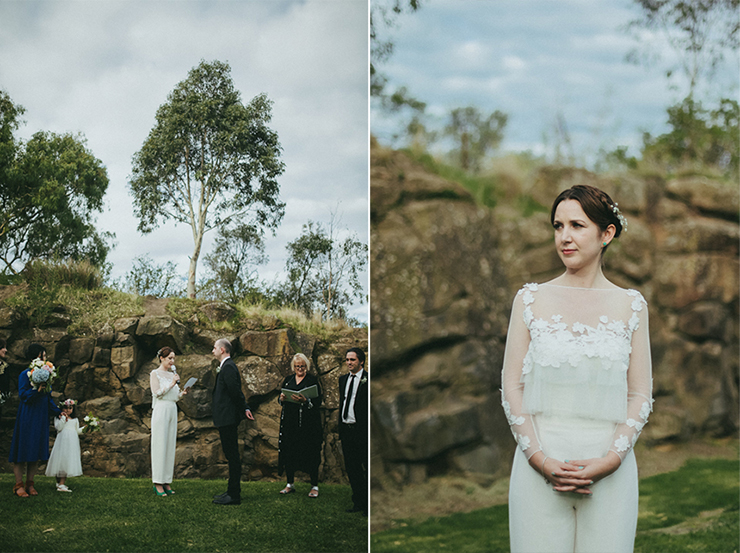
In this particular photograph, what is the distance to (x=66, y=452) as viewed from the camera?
3.19 metres

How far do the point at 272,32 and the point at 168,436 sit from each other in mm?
2435

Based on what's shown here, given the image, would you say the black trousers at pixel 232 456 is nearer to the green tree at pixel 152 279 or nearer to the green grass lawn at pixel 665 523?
the green tree at pixel 152 279

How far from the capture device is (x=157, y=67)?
3502 millimetres

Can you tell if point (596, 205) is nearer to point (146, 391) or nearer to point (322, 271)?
point (322, 271)

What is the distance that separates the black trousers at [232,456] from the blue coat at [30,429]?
35.9 inches

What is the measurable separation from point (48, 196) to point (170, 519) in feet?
6.33

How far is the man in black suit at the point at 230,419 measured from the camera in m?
3.29

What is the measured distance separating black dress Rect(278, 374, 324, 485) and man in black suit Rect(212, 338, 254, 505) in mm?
214

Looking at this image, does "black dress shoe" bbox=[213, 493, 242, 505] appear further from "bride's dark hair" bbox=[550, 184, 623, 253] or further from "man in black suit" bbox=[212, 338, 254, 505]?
"bride's dark hair" bbox=[550, 184, 623, 253]

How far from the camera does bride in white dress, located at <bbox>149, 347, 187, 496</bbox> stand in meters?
3.24

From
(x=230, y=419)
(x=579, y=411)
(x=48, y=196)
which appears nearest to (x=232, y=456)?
(x=230, y=419)

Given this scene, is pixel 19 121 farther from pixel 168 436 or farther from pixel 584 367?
pixel 584 367

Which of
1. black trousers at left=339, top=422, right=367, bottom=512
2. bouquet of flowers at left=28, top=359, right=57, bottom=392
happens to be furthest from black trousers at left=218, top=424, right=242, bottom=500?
bouquet of flowers at left=28, top=359, right=57, bottom=392

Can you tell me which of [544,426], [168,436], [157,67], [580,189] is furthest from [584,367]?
[157,67]
